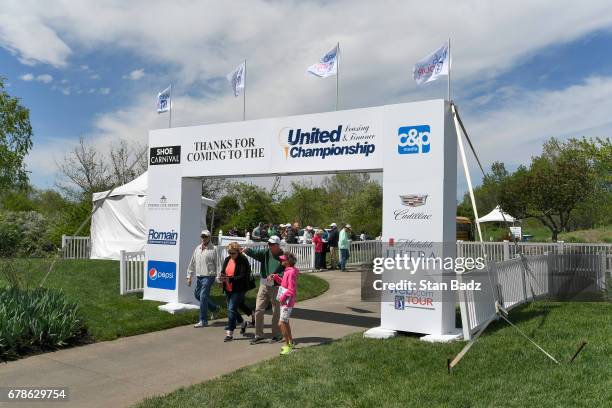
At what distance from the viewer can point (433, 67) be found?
Answer: 28.7 feet

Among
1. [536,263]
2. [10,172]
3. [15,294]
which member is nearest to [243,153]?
[15,294]

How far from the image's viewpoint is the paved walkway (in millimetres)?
6207

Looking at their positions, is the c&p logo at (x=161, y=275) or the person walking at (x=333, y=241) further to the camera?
the person walking at (x=333, y=241)

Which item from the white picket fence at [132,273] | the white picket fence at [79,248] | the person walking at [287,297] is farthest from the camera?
the white picket fence at [79,248]

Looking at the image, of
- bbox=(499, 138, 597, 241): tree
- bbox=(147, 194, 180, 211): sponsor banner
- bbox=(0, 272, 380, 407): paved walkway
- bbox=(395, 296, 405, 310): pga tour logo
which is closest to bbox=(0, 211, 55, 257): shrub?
bbox=(147, 194, 180, 211): sponsor banner

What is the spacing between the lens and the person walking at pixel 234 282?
8734 millimetres

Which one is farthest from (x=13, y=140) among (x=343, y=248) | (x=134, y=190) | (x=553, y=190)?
(x=553, y=190)

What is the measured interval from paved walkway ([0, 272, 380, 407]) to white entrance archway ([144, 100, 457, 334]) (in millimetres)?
1770

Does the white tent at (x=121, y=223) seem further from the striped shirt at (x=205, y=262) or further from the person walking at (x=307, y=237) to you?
the striped shirt at (x=205, y=262)

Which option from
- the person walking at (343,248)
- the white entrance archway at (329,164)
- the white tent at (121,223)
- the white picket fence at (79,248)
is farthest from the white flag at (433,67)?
the white picket fence at (79,248)

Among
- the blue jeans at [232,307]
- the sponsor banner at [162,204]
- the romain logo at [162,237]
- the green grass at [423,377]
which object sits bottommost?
the green grass at [423,377]

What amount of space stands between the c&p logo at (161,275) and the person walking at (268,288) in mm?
3023

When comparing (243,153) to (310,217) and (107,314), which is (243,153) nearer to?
(107,314)

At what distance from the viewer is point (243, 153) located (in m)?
10.3
